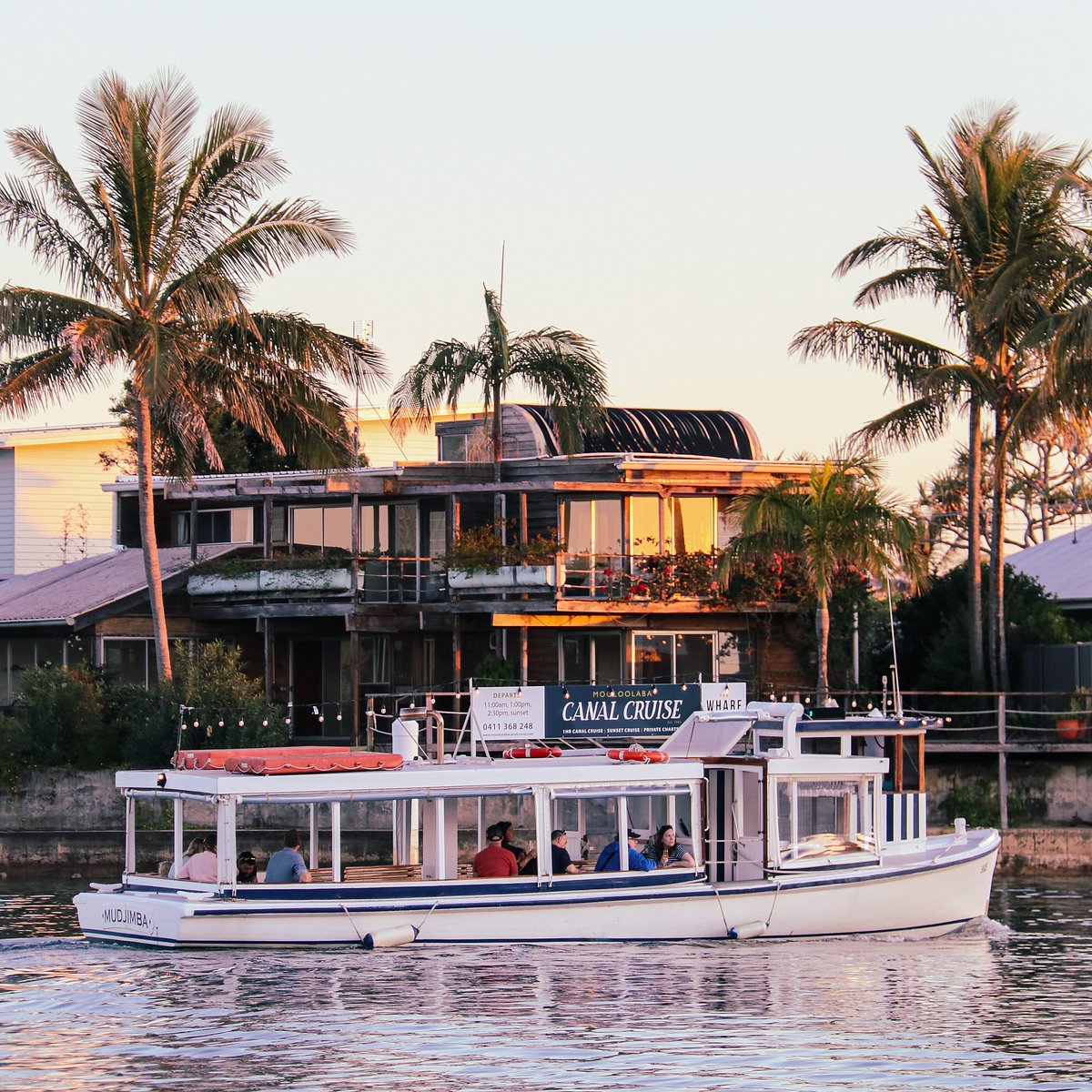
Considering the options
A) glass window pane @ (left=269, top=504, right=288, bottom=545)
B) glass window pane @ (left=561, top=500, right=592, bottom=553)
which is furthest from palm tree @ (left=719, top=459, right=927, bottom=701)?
glass window pane @ (left=269, top=504, right=288, bottom=545)

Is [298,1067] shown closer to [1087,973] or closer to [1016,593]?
[1087,973]

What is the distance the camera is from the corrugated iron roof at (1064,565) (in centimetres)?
4500

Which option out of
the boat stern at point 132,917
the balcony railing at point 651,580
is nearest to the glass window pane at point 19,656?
the balcony railing at point 651,580

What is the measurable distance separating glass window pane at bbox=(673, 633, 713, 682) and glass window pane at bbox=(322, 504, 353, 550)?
27.9ft

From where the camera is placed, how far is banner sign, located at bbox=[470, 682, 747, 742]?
95.1 feet

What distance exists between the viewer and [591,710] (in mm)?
29328

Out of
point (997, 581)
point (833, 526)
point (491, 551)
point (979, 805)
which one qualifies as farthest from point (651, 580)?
point (979, 805)

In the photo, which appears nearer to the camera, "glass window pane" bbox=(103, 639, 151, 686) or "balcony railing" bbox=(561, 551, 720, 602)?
"balcony railing" bbox=(561, 551, 720, 602)

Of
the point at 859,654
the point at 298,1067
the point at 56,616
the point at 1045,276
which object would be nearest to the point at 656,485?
the point at 859,654

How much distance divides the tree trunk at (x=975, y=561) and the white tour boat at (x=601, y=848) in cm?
1180

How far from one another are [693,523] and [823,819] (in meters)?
19.2

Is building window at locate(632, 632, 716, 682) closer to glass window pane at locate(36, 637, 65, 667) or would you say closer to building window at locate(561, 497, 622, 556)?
building window at locate(561, 497, 622, 556)

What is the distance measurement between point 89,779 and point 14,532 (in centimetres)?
2059

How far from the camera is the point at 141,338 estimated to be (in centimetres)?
3903
